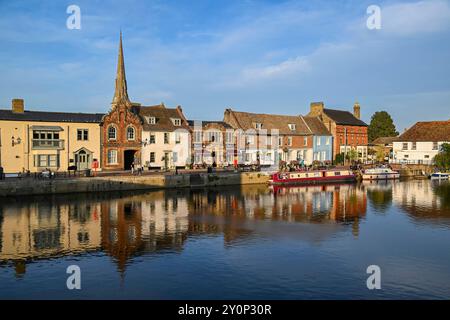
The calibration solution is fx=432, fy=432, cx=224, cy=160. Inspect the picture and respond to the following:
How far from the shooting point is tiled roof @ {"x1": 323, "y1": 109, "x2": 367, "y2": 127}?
8830 centimetres

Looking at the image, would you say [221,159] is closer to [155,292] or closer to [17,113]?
[17,113]

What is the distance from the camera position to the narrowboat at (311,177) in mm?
61766

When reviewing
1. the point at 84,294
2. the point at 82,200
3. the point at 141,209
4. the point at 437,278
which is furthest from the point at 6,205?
the point at 437,278

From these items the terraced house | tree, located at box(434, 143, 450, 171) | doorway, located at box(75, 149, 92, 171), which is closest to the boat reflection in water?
doorway, located at box(75, 149, 92, 171)

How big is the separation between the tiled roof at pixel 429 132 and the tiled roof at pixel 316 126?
605 inches

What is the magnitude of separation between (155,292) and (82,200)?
27.3 m

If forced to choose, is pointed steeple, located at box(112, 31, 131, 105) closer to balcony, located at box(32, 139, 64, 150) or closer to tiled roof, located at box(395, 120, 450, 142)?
balcony, located at box(32, 139, 64, 150)

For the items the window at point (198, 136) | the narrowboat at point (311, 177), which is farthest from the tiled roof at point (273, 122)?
the narrowboat at point (311, 177)

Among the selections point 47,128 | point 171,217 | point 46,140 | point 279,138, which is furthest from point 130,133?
point 279,138

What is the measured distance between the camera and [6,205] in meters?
39.9

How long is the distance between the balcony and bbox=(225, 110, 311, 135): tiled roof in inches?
1200

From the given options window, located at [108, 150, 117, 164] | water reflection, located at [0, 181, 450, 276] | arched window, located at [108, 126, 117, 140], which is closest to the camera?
water reflection, located at [0, 181, 450, 276]

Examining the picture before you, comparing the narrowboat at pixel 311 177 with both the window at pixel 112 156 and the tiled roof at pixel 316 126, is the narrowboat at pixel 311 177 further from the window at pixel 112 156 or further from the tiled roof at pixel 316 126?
the window at pixel 112 156

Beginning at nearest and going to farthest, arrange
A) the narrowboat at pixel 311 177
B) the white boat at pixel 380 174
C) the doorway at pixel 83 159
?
the doorway at pixel 83 159
the narrowboat at pixel 311 177
the white boat at pixel 380 174
